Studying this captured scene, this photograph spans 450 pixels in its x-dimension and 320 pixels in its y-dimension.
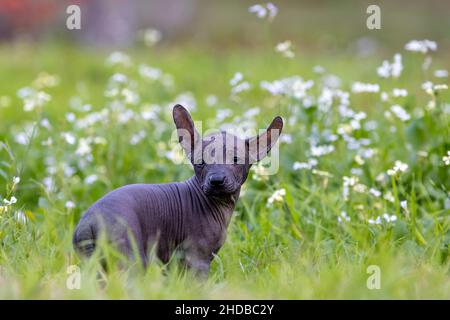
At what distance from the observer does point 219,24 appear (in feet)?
77.5

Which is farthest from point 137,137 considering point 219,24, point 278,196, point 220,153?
point 219,24

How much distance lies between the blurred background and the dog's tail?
28.7 feet

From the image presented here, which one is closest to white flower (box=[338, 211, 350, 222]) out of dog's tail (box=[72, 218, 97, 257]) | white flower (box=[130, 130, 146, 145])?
dog's tail (box=[72, 218, 97, 257])

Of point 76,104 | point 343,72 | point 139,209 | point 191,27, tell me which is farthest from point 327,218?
point 191,27

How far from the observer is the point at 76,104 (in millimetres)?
8992

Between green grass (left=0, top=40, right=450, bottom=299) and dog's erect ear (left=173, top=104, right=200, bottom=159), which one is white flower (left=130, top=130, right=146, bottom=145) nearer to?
green grass (left=0, top=40, right=450, bottom=299)

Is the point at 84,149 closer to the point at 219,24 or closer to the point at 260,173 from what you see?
the point at 260,173

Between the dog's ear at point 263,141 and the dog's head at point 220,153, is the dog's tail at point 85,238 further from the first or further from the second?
the dog's ear at point 263,141

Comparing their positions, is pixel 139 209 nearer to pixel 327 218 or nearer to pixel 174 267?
pixel 174 267

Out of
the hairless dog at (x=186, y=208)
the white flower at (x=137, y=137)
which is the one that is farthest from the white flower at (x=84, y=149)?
the hairless dog at (x=186, y=208)

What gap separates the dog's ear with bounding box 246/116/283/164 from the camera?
399cm

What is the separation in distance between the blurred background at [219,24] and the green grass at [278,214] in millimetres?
6198

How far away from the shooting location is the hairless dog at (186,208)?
3.56m
